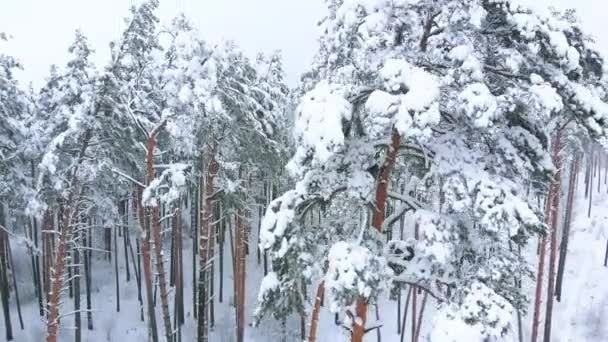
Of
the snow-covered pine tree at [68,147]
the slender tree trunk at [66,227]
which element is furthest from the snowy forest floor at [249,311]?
the snow-covered pine tree at [68,147]

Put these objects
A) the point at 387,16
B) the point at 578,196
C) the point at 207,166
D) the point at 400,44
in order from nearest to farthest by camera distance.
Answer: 1. the point at 387,16
2. the point at 400,44
3. the point at 207,166
4. the point at 578,196

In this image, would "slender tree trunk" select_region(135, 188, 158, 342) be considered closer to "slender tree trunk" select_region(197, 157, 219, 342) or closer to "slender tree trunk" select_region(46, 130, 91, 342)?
"slender tree trunk" select_region(197, 157, 219, 342)

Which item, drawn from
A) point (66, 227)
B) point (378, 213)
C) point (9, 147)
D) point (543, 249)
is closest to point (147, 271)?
point (66, 227)

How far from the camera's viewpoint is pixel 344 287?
629 cm

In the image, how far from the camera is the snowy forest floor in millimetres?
27328

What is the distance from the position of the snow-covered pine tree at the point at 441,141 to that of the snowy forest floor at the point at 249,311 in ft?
62.3

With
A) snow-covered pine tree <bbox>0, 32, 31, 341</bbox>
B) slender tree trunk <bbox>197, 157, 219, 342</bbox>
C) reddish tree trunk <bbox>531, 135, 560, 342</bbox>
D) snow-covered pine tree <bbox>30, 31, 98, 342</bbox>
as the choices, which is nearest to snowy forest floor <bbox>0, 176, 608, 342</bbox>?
reddish tree trunk <bbox>531, 135, 560, 342</bbox>

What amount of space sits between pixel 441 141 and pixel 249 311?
25761 mm

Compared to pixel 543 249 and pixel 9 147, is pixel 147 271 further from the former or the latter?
pixel 543 249

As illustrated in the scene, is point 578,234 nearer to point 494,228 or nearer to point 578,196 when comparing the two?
point 578,196

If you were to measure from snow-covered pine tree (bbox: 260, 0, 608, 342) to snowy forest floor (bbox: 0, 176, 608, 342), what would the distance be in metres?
19.0

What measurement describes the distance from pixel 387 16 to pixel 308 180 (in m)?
2.53

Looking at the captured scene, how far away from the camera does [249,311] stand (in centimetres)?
3050

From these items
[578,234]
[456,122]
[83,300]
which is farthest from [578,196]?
[456,122]
